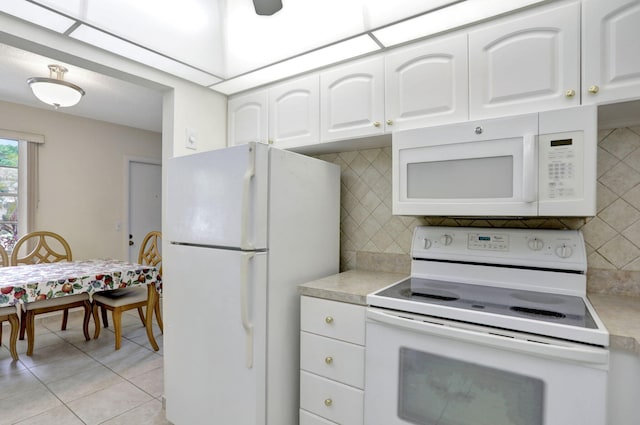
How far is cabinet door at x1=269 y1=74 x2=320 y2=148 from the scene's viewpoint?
195 cm

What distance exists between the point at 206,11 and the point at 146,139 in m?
3.23

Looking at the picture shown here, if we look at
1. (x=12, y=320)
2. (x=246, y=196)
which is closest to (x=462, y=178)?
(x=246, y=196)

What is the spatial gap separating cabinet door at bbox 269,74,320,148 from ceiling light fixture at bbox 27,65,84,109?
1.65m

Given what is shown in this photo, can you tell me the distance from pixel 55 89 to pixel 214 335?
7.38 ft

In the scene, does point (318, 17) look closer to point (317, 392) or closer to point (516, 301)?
point (516, 301)

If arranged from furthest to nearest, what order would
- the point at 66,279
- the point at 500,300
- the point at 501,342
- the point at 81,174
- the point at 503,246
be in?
1. the point at 81,174
2. the point at 66,279
3. the point at 503,246
4. the point at 500,300
5. the point at 501,342

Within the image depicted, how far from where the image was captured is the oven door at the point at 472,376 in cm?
102

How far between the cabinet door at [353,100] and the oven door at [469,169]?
0.21 meters

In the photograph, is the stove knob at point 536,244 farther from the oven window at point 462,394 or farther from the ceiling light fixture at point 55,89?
the ceiling light fixture at point 55,89

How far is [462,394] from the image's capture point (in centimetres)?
123

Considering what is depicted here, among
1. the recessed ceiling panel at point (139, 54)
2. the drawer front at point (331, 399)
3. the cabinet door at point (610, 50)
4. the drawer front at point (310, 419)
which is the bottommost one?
the drawer front at point (310, 419)

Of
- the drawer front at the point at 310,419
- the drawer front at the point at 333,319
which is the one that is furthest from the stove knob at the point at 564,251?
the drawer front at the point at 310,419

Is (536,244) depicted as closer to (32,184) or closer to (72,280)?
(72,280)

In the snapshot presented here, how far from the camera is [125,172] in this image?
14.3 ft
